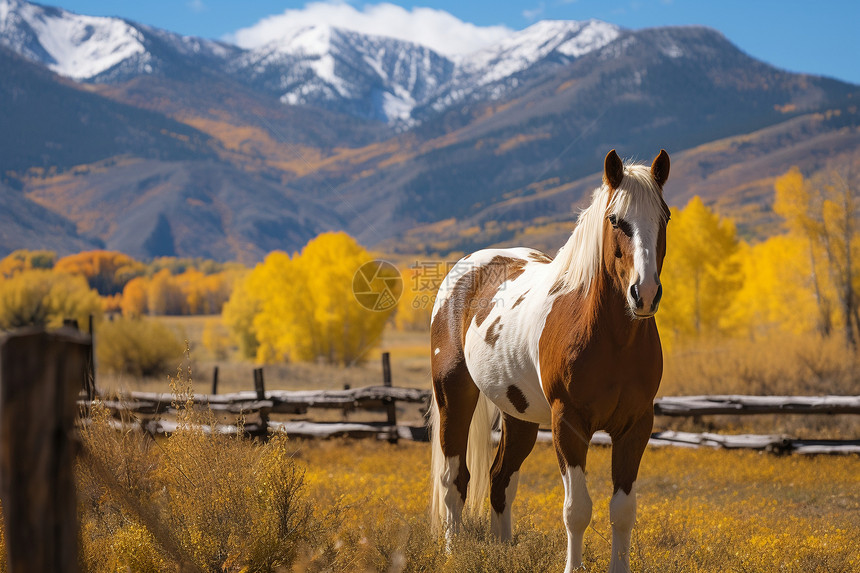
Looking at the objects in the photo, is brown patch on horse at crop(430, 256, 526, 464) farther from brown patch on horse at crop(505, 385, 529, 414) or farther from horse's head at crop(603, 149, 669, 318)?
horse's head at crop(603, 149, 669, 318)

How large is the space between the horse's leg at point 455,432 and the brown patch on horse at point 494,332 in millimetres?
462

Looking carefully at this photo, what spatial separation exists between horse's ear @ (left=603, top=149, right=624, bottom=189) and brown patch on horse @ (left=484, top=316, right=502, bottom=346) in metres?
1.21

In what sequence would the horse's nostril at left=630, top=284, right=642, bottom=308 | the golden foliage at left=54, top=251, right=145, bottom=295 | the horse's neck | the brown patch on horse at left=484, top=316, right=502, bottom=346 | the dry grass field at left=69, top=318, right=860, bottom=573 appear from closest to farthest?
the horse's nostril at left=630, top=284, right=642, bottom=308, the horse's neck, the dry grass field at left=69, top=318, right=860, bottom=573, the brown patch on horse at left=484, top=316, right=502, bottom=346, the golden foliage at left=54, top=251, right=145, bottom=295

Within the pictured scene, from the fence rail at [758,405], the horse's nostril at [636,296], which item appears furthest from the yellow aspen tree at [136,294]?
the horse's nostril at [636,296]

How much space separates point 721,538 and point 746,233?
663ft

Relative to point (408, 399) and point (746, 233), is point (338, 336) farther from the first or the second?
point (746, 233)

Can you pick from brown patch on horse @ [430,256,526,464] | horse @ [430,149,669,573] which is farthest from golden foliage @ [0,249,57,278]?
horse @ [430,149,669,573]

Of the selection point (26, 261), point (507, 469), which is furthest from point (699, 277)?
point (26, 261)

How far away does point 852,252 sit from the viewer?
1084 inches

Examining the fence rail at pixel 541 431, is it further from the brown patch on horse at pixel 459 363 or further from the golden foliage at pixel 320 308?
the golden foliage at pixel 320 308

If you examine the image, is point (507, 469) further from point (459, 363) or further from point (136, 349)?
point (136, 349)

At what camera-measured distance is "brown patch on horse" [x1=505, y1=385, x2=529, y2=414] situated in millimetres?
3941

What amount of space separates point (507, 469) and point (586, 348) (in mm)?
1472

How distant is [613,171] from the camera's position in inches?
128
